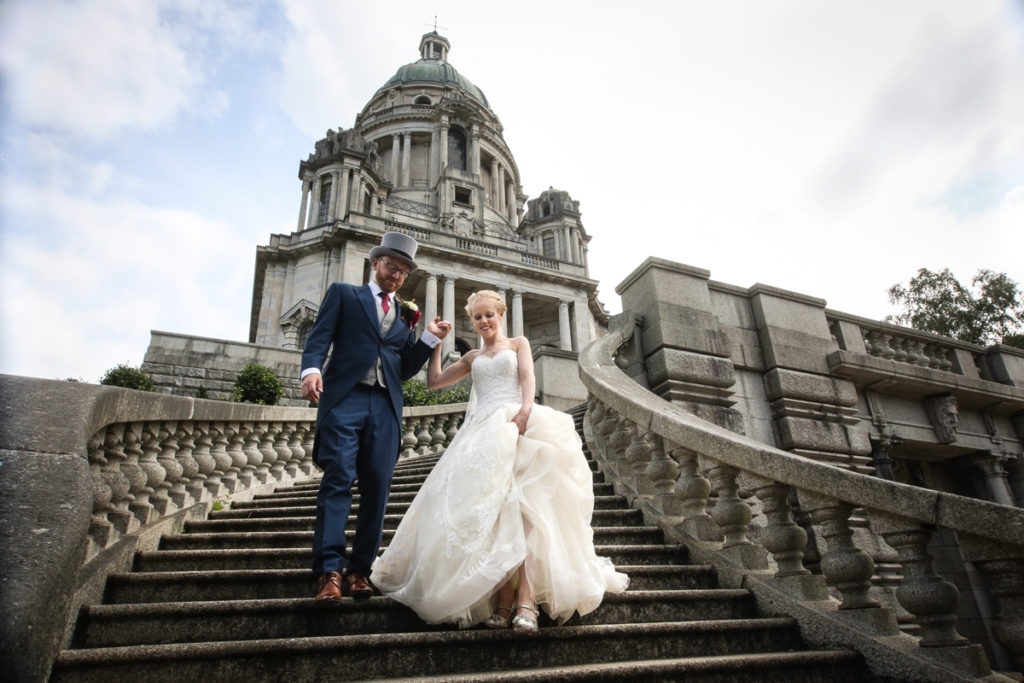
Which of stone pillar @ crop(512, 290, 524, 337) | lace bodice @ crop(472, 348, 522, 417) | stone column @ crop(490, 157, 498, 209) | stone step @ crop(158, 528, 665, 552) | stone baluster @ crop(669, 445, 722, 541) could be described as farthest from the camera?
stone column @ crop(490, 157, 498, 209)

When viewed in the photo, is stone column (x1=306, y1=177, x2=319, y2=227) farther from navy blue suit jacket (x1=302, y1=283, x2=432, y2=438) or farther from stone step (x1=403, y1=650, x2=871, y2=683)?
stone step (x1=403, y1=650, x2=871, y2=683)

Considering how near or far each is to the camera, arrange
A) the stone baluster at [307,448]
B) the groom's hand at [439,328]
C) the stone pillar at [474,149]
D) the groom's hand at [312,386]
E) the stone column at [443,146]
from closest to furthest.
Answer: the groom's hand at [312,386]
the groom's hand at [439,328]
the stone baluster at [307,448]
the stone column at [443,146]
the stone pillar at [474,149]

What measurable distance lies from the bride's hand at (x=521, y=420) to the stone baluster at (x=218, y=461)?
3.59 m

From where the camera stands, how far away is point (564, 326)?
28750mm

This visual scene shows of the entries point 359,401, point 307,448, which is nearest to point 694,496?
point 359,401

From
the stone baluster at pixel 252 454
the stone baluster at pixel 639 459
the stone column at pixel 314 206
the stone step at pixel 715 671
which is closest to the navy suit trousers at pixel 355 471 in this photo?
the stone step at pixel 715 671

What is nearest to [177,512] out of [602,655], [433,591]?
[433,591]

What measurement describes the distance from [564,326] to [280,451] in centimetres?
2283

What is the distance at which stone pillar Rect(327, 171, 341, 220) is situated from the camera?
29562mm

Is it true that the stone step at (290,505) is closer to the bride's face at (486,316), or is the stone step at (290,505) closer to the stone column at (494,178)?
the bride's face at (486,316)

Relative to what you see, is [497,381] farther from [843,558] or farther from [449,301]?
[449,301]

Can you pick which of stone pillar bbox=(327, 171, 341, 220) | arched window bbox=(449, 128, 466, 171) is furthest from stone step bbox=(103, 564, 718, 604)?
arched window bbox=(449, 128, 466, 171)

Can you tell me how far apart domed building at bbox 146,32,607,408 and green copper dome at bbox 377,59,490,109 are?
23 cm

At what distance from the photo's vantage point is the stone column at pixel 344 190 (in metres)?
29.9
